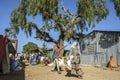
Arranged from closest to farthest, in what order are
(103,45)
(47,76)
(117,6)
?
(47,76)
(103,45)
(117,6)

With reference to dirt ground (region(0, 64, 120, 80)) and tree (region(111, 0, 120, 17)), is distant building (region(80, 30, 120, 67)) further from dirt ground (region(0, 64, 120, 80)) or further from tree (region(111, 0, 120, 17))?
dirt ground (region(0, 64, 120, 80))

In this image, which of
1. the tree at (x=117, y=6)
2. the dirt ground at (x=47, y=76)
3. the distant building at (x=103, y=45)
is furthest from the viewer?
the tree at (x=117, y=6)

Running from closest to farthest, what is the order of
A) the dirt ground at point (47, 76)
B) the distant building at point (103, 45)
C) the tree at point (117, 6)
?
the dirt ground at point (47, 76) < the distant building at point (103, 45) < the tree at point (117, 6)

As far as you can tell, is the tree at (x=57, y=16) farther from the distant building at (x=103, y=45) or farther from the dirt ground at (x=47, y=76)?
the dirt ground at (x=47, y=76)

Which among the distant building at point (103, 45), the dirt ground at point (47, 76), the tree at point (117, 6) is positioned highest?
the tree at point (117, 6)

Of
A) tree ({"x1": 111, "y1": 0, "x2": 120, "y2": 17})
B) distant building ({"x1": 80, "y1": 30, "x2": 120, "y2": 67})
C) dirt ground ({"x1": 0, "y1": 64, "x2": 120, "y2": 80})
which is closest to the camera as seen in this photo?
dirt ground ({"x1": 0, "y1": 64, "x2": 120, "y2": 80})

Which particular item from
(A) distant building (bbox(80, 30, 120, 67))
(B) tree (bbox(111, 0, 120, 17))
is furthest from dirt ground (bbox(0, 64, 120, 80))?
(B) tree (bbox(111, 0, 120, 17))

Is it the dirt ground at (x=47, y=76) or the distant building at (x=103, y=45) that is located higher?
the distant building at (x=103, y=45)

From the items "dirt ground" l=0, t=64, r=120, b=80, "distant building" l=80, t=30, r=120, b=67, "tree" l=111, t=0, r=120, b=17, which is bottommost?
"dirt ground" l=0, t=64, r=120, b=80

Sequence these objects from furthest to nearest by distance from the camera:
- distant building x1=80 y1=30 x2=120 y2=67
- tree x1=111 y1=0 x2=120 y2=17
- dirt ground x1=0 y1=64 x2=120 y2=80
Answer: tree x1=111 y1=0 x2=120 y2=17 < distant building x1=80 y1=30 x2=120 y2=67 < dirt ground x1=0 y1=64 x2=120 y2=80

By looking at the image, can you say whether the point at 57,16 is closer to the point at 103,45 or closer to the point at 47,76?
the point at 103,45

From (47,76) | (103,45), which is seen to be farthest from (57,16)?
(47,76)

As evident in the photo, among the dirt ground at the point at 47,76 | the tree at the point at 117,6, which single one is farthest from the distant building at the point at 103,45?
the dirt ground at the point at 47,76

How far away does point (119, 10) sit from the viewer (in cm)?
2686
